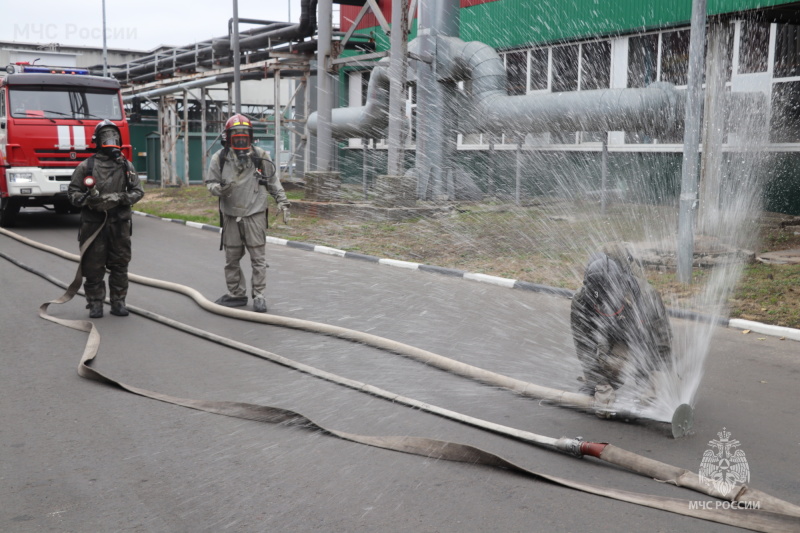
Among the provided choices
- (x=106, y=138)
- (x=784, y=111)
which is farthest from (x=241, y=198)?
(x=784, y=111)

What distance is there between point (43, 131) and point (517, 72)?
12.5 meters

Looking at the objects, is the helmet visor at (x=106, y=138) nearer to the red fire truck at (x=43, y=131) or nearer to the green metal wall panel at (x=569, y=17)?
the red fire truck at (x=43, y=131)

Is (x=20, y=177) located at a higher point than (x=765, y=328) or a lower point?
higher

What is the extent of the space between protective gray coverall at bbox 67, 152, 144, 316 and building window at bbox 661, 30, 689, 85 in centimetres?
1307

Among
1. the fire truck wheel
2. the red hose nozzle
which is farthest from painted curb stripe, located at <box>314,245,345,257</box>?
the red hose nozzle

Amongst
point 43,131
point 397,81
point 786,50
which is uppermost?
point 786,50

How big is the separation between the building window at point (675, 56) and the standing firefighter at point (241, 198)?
11906 millimetres

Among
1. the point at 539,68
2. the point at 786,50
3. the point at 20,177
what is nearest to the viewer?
the point at 786,50

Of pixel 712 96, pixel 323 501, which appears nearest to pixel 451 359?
pixel 323 501

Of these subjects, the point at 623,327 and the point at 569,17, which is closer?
the point at 623,327

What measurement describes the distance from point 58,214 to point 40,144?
4.74m

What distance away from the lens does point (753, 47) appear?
15695 millimetres

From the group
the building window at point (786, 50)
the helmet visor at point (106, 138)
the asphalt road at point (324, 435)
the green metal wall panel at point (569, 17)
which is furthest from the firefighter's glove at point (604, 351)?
the building window at point (786, 50)

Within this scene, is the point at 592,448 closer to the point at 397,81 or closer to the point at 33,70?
the point at 397,81
